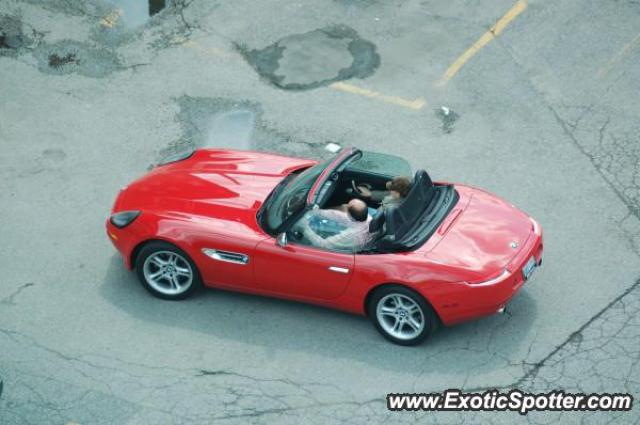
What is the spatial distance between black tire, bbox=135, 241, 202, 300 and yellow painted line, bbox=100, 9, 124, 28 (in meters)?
5.83

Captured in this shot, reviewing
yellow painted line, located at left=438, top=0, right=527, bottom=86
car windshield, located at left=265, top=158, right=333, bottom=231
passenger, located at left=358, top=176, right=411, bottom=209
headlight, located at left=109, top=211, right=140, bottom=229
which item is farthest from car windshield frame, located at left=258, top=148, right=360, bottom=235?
yellow painted line, located at left=438, top=0, right=527, bottom=86

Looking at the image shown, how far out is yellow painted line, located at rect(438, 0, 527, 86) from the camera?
13.2 meters

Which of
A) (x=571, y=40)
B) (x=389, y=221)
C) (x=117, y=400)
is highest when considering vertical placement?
(x=571, y=40)

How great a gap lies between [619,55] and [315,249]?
6.65m

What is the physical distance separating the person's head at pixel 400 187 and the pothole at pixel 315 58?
13.2 feet

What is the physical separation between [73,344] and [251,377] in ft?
5.81

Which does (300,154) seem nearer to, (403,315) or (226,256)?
(226,256)

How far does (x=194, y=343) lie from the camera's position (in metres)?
9.01

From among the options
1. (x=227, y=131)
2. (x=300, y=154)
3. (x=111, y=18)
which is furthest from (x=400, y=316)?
(x=111, y=18)

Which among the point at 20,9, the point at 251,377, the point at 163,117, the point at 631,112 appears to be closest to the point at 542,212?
the point at 631,112

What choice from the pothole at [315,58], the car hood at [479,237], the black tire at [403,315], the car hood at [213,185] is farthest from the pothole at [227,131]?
the black tire at [403,315]

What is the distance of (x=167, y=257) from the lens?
939 cm

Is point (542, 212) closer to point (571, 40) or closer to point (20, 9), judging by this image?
point (571, 40)

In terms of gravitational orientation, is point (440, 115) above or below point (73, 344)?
above
